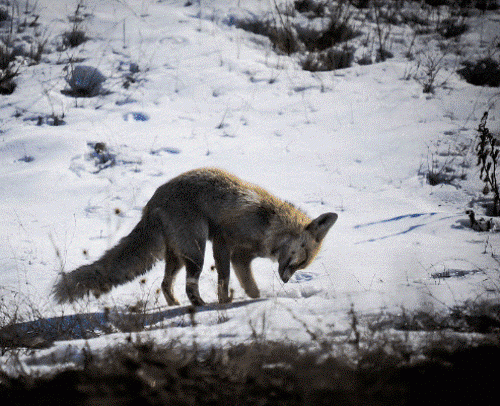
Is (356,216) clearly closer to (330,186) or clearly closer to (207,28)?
(330,186)

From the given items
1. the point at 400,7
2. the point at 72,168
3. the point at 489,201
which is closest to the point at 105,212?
the point at 72,168

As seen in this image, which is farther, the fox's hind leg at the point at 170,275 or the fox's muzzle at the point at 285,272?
the fox's hind leg at the point at 170,275

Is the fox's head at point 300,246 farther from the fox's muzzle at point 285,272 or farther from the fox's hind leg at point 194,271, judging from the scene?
the fox's hind leg at point 194,271

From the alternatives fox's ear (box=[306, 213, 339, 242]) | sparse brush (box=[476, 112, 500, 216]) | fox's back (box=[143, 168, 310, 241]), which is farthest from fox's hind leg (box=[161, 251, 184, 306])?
sparse brush (box=[476, 112, 500, 216])

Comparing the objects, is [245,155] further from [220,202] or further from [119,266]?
[119,266]

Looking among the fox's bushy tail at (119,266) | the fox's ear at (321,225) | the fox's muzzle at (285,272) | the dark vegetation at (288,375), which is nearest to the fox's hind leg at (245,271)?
the fox's muzzle at (285,272)

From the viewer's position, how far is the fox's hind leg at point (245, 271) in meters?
5.18

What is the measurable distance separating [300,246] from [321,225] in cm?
36

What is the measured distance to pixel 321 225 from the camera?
509cm

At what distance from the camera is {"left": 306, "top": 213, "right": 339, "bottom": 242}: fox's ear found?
5.01 metres

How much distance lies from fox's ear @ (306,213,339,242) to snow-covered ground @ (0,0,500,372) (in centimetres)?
54

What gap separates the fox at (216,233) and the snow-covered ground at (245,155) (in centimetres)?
40

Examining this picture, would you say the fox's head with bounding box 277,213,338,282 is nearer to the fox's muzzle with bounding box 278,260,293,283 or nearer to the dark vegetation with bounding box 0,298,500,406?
the fox's muzzle with bounding box 278,260,293,283

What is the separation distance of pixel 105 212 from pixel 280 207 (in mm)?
3188
